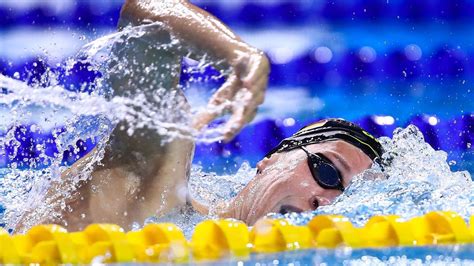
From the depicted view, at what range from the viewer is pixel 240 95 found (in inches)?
54.9

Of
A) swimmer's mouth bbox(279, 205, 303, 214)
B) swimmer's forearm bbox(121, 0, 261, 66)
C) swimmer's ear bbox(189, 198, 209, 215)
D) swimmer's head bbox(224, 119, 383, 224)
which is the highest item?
swimmer's forearm bbox(121, 0, 261, 66)

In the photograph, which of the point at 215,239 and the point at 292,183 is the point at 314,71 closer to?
the point at 292,183

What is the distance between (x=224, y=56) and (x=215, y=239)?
37cm

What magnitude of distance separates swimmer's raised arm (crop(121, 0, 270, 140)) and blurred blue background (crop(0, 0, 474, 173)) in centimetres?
187

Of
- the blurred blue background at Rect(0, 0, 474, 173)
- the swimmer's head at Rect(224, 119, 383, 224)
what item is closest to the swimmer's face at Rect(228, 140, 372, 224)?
the swimmer's head at Rect(224, 119, 383, 224)

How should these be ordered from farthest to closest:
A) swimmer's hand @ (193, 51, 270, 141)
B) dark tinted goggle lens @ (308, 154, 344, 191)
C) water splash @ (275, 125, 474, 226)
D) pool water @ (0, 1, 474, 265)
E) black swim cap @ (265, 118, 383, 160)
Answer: pool water @ (0, 1, 474, 265)
black swim cap @ (265, 118, 383, 160)
dark tinted goggle lens @ (308, 154, 344, 191)
water splash @ (275, 125, 474, 226)
swimmer's hand @ (193, 51, 270, 141)

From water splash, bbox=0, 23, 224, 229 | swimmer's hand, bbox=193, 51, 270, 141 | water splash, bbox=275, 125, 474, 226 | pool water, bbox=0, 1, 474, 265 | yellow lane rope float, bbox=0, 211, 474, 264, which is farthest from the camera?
pool water, bbox=0, 1, 474, 265

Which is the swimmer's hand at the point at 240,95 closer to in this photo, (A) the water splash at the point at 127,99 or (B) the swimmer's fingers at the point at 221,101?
(B) the swimmer's fingers at the point at 221,101

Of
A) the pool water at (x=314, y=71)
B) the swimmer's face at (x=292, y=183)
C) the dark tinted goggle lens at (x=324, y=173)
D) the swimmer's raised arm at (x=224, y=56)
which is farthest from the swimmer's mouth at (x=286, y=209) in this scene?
the pool water at (x=314, y=71)

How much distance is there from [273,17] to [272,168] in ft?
5.74

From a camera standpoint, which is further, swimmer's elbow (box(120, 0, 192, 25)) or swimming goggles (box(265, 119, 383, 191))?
swimming goggles (box(265, 119, 383, 191))

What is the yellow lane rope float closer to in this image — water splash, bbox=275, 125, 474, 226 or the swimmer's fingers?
water splash, bbox=275, 125, 474, 226

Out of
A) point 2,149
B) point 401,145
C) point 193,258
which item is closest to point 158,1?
point 193,258

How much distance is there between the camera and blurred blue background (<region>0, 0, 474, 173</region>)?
11.6ft
